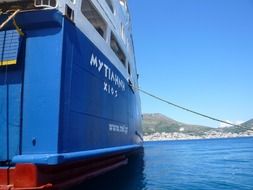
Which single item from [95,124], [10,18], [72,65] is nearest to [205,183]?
[95,124]

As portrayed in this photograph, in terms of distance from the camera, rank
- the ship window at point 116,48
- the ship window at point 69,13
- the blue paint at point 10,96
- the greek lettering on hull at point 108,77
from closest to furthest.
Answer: the blue paint at point 10,96 < the ship window at point 69,13 < the greek lettering on hull at point 108,77 < the ship window at point 116,48

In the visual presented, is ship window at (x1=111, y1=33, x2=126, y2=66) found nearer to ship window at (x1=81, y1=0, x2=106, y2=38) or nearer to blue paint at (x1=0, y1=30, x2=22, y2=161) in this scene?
ship window at (x1=81, y1=0, x2=106, y2=38)

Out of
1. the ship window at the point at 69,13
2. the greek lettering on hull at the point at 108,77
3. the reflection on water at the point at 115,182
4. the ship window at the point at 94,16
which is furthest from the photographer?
the reflection on water at the point at 115,182

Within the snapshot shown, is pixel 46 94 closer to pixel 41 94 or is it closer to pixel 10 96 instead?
pixel 41 94

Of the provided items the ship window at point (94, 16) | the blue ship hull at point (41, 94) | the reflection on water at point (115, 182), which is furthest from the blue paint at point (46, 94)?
the reflection on water at point (115, 182)

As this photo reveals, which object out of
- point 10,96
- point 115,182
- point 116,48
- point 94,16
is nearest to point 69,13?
point 10,96

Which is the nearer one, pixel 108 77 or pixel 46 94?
pixel 46 94

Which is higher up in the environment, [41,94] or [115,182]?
[41,94]

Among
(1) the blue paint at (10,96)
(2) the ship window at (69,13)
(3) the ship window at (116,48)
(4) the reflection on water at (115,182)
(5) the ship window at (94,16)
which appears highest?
(5) the ship window at (94,16)

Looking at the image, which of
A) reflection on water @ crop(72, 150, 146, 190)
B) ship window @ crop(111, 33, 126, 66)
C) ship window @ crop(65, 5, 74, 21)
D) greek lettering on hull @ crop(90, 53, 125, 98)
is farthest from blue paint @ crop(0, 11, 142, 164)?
ship window @ crop(111, 33, 126, 66)

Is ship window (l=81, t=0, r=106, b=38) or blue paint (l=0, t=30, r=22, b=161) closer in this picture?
blue paint (l=0, t=30, r=22, b=161)

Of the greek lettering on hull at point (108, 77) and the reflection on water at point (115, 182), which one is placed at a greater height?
the greek lettering on hull at point (108, 77)

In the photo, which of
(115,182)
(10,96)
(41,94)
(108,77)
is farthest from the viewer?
(115,182)

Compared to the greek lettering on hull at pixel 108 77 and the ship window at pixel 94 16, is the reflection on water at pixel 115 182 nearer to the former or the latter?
the greek lettering on hull at pixel 108 77
